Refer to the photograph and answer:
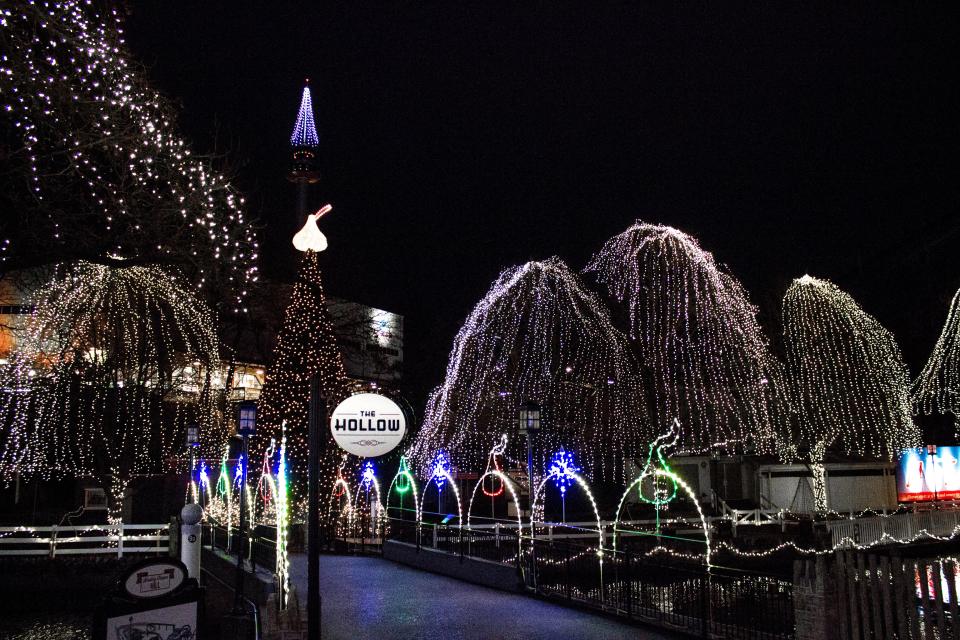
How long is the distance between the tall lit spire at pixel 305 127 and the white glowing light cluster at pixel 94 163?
2432 cm

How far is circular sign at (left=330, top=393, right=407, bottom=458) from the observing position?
11.0 meters

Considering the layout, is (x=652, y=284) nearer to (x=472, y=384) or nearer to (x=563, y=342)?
(x=563, y=342)

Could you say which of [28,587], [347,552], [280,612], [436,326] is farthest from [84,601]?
[436,326]

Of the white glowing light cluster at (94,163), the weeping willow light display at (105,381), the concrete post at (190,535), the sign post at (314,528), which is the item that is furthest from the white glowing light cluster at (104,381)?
the sign post at (314,528)

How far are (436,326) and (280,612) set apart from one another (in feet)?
144

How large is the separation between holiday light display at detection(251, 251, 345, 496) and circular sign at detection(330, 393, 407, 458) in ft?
46.6

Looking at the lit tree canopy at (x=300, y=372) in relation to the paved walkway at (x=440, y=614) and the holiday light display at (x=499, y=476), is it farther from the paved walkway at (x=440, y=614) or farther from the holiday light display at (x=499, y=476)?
the paved walkway at (x=440, y=614)

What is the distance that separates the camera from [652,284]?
25906 millimetres

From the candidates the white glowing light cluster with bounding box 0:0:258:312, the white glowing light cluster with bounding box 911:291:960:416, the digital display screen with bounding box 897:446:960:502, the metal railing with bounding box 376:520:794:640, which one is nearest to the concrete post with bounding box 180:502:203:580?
the white glowing light cluster with bounding box 0:0:258:312

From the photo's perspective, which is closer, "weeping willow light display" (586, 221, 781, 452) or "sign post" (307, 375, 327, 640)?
"sign post" (307, 375, 327, 640)

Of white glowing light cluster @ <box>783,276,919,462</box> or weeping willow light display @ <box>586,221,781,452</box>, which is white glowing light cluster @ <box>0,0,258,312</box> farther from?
white glowing light cluster @ <box>783,276,919,462</box>

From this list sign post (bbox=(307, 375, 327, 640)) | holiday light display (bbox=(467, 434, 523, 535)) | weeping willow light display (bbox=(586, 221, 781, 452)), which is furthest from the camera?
weeping willow light display (bbox=(586, 221, 781, 452))

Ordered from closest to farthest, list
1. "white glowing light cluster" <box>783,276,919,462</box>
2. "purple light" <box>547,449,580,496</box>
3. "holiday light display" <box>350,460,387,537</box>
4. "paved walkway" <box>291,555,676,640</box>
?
"paved walkway" <box>291,555,676,640</box>
"holiday light display" <box>350,460,387,537</box>
"purple light" <box>547,449,580,496</box>
"white glowing light cluster" <box>783,276,919,462</box>

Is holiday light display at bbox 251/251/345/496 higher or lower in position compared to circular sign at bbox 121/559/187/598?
higher
